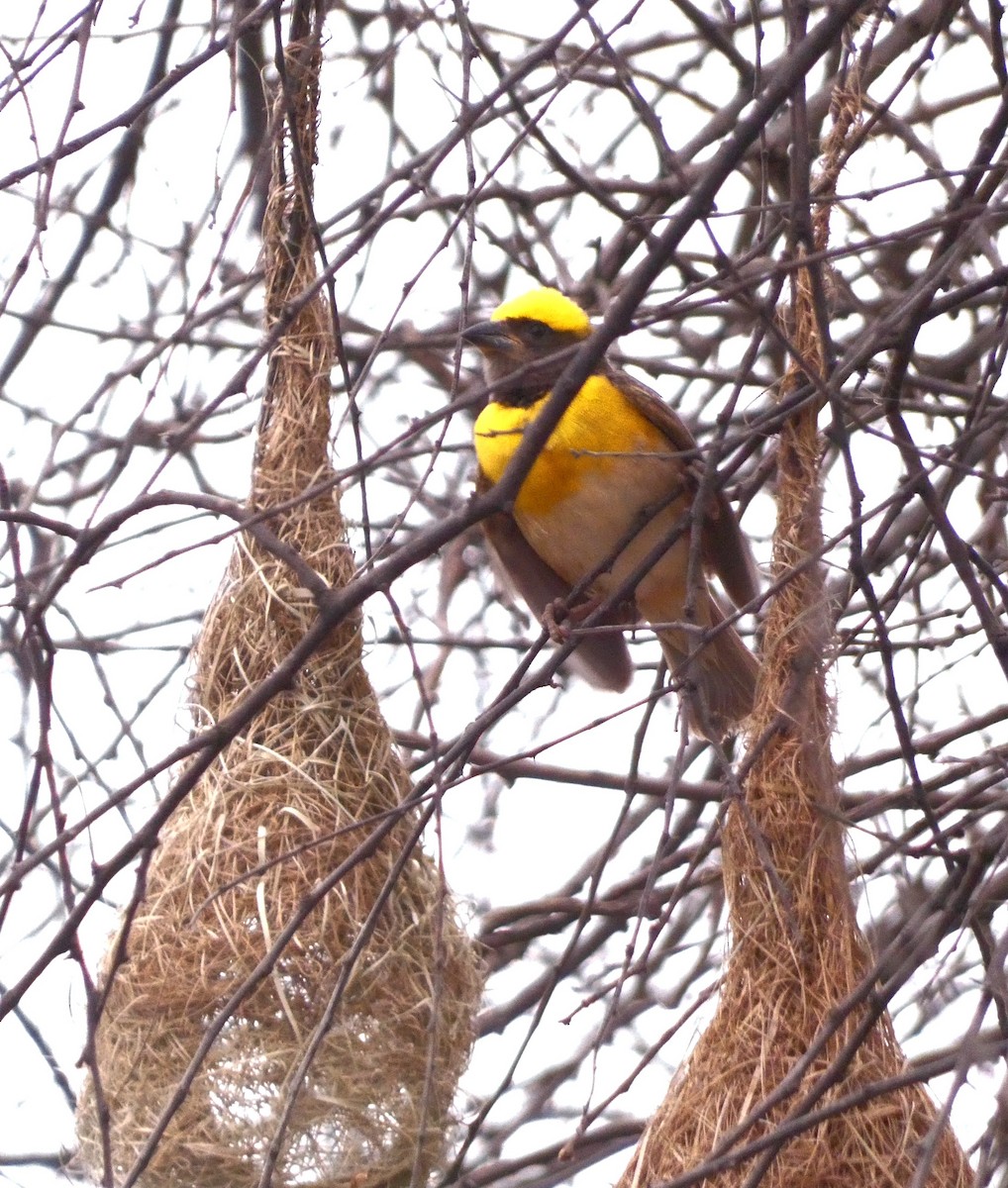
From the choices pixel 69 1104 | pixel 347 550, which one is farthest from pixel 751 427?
pixel 69 1104

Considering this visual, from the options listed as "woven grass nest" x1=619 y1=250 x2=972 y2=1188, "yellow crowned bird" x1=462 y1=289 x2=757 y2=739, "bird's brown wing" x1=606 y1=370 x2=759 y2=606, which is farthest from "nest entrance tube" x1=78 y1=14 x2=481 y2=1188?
"bird's brown wing" x1=606 y1=370 x2=759 y2=606

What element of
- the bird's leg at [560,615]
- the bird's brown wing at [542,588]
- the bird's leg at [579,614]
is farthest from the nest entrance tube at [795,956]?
the bird's brown wing at [542,588]

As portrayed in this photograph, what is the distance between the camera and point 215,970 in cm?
217

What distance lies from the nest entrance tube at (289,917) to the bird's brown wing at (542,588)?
25.6 inches

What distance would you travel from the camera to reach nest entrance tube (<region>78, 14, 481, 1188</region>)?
6.95 feet

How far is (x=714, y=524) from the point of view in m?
2.73

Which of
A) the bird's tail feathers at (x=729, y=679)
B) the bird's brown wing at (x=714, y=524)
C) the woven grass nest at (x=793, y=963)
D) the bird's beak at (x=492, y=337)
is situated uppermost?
the bird's beak at (x=492, y=337)

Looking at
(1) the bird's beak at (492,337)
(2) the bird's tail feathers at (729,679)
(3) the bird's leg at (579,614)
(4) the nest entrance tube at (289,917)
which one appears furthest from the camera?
(1) the bird's beak at (492,337)

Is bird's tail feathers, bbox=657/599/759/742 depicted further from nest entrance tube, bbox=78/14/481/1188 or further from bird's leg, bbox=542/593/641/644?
nest entrance tube, bbox=78/14/481/1188

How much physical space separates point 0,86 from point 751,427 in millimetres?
960

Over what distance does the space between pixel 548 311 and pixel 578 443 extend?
0.28m

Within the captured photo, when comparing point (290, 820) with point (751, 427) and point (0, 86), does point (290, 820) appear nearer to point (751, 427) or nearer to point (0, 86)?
point (751, 427)

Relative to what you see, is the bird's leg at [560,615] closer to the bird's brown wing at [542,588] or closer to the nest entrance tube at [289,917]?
the bird's brown wing at [542,588]

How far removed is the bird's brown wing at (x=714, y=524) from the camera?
2.68 m
